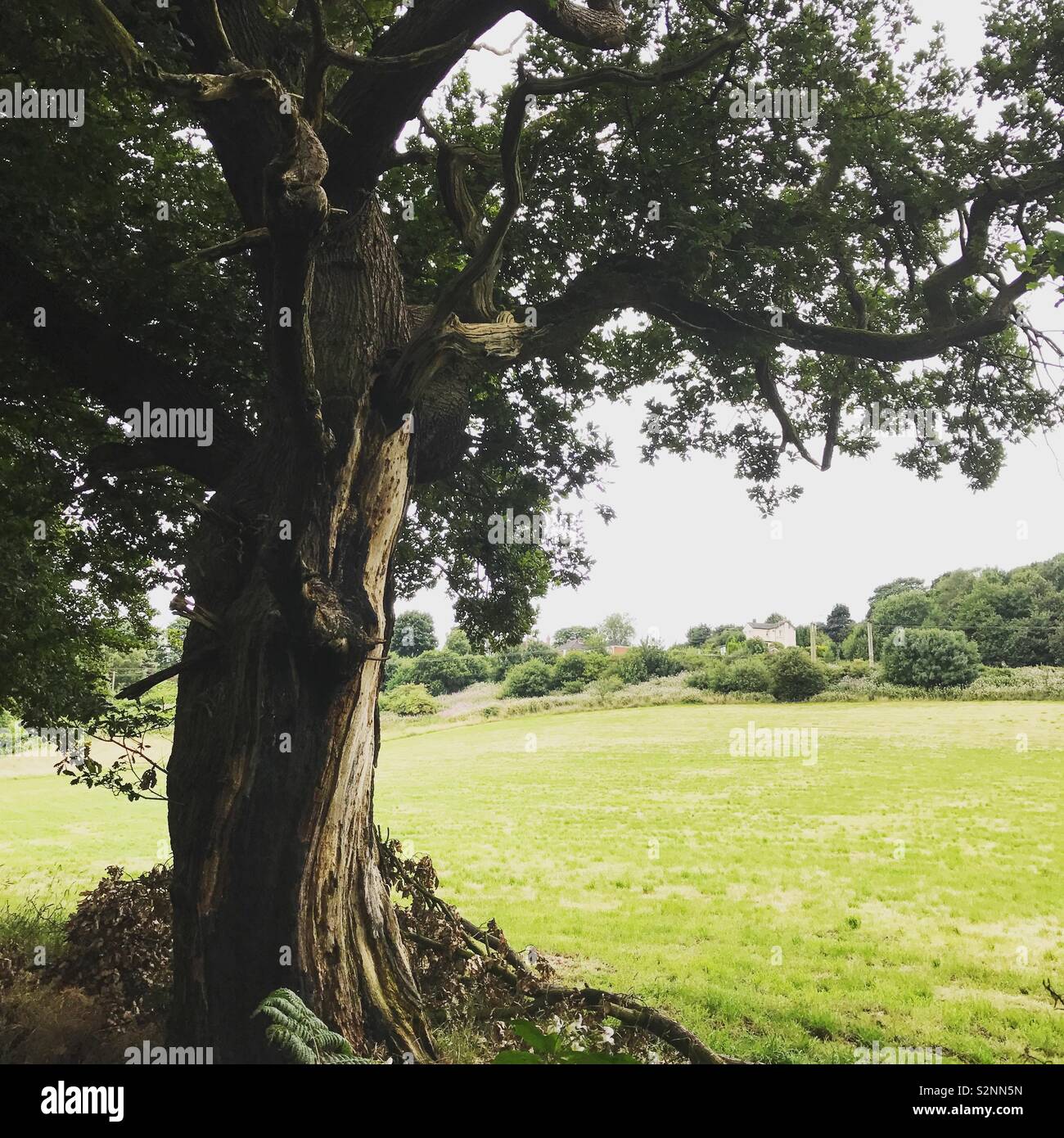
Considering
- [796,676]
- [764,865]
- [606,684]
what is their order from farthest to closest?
[606,684]
[796,676]
[764,865]

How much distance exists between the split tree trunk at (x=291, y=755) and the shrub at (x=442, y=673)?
46.8 metres

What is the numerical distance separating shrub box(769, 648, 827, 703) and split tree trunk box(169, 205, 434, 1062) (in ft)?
118

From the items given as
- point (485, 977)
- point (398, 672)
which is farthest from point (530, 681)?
point (485, 977)

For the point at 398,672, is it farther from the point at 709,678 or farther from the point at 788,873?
the point at 788,873

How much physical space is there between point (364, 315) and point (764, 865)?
1276 centimetres

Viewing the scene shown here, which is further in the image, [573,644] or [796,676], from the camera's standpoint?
[573,644]

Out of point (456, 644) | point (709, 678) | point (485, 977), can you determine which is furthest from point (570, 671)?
point (485, 977)

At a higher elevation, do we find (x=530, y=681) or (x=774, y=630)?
(x=774, y=630)

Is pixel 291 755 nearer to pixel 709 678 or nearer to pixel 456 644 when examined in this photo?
pixel 709 678

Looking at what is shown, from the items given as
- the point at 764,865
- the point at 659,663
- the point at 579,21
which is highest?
the point at 579,21

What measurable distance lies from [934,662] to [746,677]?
9.25m

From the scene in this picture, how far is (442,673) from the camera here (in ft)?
172

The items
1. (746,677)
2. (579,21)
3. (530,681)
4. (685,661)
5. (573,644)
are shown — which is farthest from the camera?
(573,644)

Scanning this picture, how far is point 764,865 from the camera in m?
14.7
